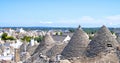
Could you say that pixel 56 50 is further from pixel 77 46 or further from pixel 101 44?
pixel 101 44

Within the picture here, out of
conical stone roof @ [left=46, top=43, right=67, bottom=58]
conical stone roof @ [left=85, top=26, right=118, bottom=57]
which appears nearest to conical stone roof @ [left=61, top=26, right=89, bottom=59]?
conical stone roof @ [left=85, top=26, right=118, bottom=57]

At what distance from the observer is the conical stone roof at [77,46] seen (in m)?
23.7

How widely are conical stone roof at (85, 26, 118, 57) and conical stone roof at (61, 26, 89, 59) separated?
616mm

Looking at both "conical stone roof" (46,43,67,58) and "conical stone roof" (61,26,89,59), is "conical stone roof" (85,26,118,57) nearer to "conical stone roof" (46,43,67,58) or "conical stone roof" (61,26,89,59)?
"conical stone roof" (61,26,89,59)

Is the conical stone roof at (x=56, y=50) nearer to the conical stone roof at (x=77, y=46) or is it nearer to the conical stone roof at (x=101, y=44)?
the conical stone roof at (x=77, y=46)

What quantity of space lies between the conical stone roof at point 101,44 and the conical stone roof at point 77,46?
0.62 meters

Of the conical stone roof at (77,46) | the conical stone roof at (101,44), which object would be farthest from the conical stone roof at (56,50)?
the conical stone roof at (101,44)

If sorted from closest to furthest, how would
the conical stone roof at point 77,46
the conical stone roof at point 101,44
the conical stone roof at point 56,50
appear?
the conical stone roof at point 101,44 → the conical stone roof at point 77,46 → the conical stone roof at point 56,50

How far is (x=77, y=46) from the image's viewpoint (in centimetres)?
2391

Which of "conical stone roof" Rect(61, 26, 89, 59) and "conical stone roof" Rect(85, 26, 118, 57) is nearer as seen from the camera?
"conical stone roof" Rect(85, 26, 118, 57)

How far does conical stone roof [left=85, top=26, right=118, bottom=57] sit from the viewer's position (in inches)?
890

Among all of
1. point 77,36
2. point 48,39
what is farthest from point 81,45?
point 48,39

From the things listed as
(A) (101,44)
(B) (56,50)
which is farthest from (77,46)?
(B) (56,50)

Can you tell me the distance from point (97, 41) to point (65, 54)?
2.60 m
